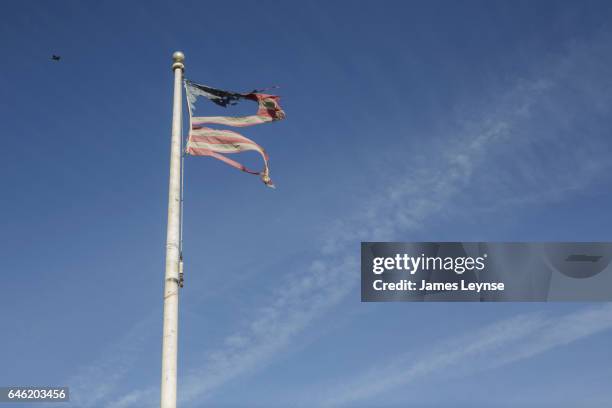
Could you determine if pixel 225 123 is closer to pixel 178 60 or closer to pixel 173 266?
pixel 178 60

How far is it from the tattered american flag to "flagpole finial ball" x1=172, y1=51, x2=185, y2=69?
0.88 metres

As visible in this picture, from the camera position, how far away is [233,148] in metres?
24.4

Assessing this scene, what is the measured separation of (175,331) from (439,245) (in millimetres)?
16553

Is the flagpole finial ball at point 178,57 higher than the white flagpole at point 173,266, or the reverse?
the flagpole finial ball at point 178,57

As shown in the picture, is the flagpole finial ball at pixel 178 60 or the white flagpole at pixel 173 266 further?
the flagpole finial ball at pixel 178 60

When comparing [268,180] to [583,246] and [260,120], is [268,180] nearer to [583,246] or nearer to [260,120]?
[260,120]

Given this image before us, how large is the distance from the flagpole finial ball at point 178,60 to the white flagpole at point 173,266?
68 millimetres

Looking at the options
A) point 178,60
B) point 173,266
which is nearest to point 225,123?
point 178,60

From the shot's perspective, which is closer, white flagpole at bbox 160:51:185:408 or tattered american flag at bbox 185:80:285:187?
white flagpole at bbox 160:51:185:408

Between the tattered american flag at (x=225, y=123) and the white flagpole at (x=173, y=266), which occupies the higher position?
the tattered american flag at (x=225, y=123)

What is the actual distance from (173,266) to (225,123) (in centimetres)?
545

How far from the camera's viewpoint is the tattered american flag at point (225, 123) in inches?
941

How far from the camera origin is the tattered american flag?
78.4 feet

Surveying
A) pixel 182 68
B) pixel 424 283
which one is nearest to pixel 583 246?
pixel 424 283
